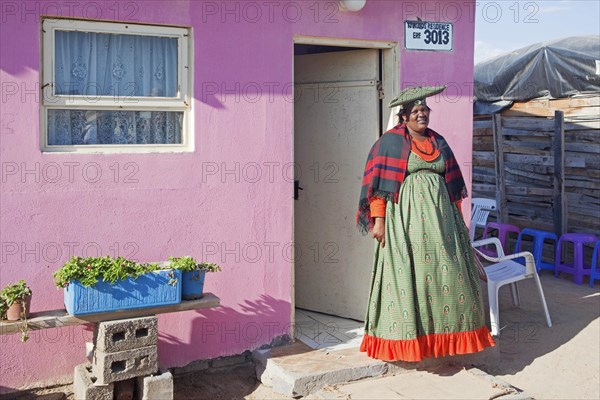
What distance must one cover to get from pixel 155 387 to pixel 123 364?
0.85 feet

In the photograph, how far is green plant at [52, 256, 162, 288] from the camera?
4.38 metres

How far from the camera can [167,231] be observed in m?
5.20

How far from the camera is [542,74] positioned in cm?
1127

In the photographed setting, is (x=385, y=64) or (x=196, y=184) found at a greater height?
(x=385, y=64)

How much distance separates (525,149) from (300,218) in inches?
198

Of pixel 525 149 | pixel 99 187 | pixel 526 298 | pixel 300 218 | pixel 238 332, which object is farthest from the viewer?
pixel 525 149

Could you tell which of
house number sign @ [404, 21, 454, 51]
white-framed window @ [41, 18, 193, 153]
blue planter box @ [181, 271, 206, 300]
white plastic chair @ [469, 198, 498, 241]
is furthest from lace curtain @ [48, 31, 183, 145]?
white plastic chair @ [469, 198, 498, 241]

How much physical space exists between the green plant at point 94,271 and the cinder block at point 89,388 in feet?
2.16

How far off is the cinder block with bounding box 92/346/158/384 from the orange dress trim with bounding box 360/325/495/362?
64.8 inches

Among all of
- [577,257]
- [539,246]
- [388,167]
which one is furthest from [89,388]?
[539,246]

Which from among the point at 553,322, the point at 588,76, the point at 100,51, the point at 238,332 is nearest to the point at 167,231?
the point at 238,332

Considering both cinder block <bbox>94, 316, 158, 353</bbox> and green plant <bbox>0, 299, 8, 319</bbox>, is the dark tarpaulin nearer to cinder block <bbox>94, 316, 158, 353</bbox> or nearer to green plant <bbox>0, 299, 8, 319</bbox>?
cinder block <bbox>94, 316, 158, 353</bbox>

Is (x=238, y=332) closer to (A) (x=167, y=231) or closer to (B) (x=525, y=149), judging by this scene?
(A) (x=167, y=231)

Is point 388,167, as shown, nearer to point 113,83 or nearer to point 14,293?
point 113,83
